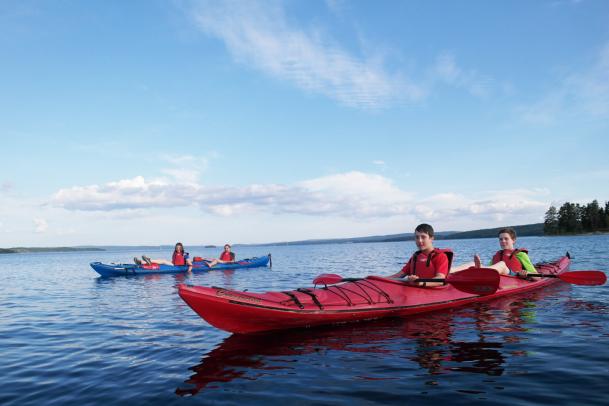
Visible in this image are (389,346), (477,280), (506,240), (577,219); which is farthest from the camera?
(577,219)

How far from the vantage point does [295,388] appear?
191 inches

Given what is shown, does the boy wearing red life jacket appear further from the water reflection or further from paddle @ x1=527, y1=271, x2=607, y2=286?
the water reflection

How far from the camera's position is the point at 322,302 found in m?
7.80

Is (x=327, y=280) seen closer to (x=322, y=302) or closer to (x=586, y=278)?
(x=322, y=302)

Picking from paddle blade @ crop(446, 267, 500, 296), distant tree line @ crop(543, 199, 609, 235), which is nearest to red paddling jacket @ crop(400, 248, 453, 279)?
paddle blade @ crop(446, 267, 500, 296)

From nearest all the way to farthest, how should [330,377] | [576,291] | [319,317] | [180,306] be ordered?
[330,377] → [319,317] → [180,306] → [576,291]

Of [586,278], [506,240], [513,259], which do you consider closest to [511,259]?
[513,259]

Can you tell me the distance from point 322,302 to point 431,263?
9.37 ft

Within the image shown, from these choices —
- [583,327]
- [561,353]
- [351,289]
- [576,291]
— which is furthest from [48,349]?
[576,291]

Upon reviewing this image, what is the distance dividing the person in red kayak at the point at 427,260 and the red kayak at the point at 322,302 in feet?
0.83

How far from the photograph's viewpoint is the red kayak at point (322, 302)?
6867mm

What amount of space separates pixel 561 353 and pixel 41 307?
578 inches

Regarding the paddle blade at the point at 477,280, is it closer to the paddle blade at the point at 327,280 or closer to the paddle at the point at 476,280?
the paddle at the point at 476,280

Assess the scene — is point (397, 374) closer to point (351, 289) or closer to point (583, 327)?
point (351, 289)
